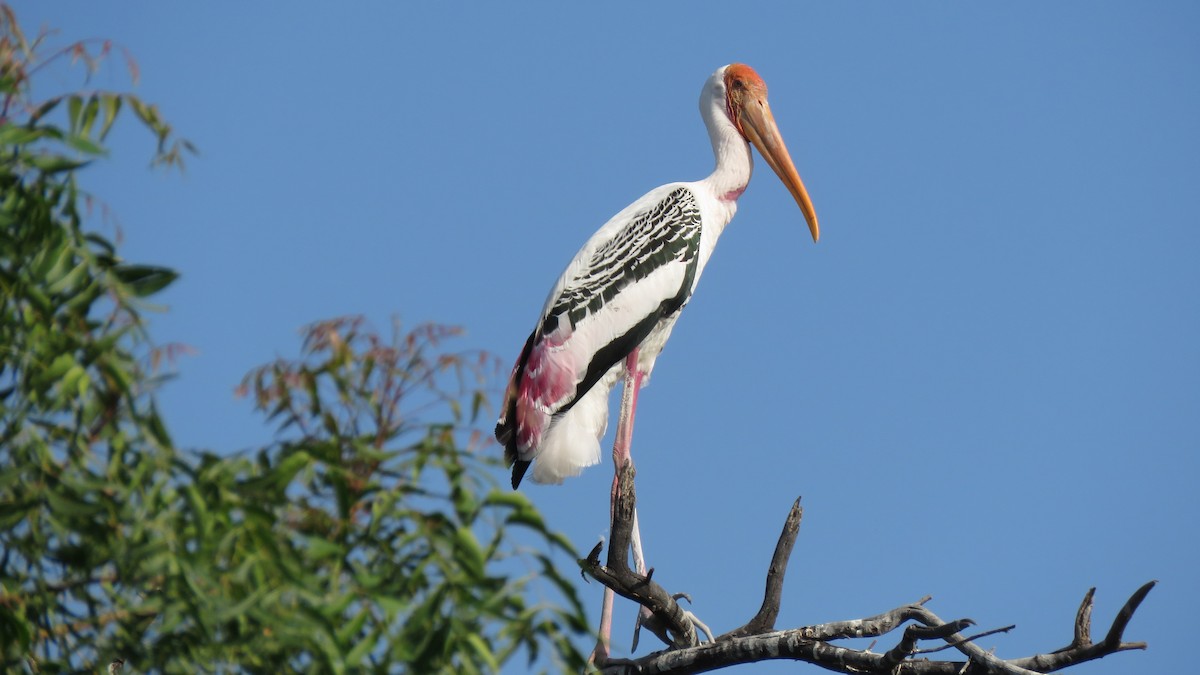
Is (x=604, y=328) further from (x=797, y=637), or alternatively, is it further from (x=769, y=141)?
(x=797, y=637)

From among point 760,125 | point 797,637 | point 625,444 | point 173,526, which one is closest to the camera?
point 173,526

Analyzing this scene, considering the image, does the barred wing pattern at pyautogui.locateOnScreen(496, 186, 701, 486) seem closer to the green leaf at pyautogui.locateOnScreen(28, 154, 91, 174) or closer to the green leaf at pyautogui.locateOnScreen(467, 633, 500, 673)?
the green leaf at pyautogui.locateOnScreen(28, 154, 91, 174)

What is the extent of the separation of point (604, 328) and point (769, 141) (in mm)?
1397

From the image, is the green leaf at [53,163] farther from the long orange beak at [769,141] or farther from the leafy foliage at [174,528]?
the long orange beak at [769,141]

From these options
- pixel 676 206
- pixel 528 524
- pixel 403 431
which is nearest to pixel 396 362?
pixel 403 431

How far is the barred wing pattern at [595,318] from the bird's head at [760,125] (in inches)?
27.5

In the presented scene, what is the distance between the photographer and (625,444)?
20.6 feet

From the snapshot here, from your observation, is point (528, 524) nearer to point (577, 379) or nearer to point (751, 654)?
point (751, 654)

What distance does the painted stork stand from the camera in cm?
625

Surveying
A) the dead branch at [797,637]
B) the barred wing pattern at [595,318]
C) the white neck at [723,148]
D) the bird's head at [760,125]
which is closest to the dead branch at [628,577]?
the dead branch at [797,637]

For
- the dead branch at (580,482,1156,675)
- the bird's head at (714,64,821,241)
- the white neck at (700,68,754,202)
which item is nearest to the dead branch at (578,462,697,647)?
the dead branch at (580,482,1156,675)

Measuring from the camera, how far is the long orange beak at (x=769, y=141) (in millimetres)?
7078

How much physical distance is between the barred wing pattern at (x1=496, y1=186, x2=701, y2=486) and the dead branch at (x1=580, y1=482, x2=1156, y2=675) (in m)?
1.14

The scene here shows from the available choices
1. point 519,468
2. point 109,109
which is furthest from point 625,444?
point 109,109
